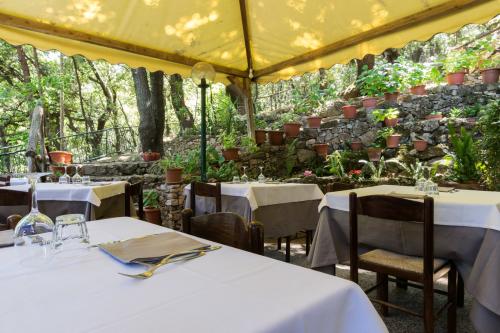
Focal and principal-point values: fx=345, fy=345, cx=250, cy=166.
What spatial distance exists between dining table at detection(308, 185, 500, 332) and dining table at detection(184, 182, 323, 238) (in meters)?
0.98

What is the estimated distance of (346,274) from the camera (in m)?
3.18

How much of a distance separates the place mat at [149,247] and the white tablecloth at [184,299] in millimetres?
51

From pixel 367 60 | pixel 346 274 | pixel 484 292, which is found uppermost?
pixel 367 60

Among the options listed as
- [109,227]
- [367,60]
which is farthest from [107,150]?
[109,227]

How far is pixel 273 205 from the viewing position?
3.53 metres

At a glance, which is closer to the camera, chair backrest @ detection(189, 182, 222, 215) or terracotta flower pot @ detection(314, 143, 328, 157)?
chair backrest @ detection(189, 182, 222, 215)

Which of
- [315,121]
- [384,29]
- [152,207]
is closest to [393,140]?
[315,121]

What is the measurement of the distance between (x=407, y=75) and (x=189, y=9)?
4910mm

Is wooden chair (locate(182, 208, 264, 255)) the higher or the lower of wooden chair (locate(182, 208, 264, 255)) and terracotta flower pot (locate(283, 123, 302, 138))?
the lower

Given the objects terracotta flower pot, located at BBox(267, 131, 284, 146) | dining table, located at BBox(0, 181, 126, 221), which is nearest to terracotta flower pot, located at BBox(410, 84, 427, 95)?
terracotta flower pot, located at BBox(267, 131, 284, 146)

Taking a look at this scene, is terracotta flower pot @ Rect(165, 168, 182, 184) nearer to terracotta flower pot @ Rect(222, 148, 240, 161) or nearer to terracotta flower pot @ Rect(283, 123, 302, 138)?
terracotta flower pot @ Rect(222, 148, 240, 161)

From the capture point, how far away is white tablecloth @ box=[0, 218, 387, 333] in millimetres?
662

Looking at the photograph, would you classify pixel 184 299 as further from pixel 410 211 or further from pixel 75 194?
pixel 75 194

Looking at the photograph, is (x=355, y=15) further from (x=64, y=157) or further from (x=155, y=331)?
(x=64, y=157)
